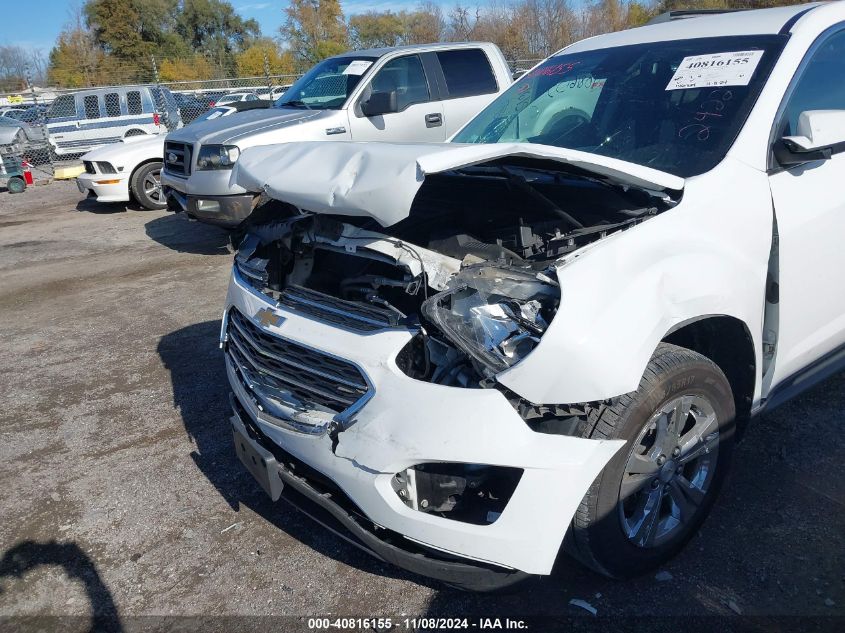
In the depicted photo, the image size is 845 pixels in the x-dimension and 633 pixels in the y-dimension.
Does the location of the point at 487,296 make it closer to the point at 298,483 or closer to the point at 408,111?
the point at 298,483

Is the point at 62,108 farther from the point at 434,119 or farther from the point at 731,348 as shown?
the point at 731,348

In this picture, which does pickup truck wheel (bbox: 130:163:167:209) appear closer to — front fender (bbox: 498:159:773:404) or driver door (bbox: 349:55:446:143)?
driver door (bbox: 349:55:446:143)

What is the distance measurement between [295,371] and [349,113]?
19.0 feet

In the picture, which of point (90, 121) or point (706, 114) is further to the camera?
point (90, 121)

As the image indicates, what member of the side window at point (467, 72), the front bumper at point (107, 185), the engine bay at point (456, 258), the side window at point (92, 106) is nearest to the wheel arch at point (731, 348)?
the engine bay at point (456, 258)

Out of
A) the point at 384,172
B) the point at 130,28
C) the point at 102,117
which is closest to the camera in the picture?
the point at 384,172

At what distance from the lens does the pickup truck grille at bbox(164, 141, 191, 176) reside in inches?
310

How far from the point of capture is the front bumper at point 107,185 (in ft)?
34.6

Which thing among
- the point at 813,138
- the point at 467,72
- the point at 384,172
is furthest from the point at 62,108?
the point at 813,138

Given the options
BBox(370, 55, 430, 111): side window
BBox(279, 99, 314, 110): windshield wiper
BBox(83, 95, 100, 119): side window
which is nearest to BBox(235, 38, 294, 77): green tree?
BBox(83, 95, 100, 119): side window

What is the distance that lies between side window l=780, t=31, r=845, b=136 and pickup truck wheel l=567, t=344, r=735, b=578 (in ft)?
4.12

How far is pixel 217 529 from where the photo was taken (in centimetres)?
309

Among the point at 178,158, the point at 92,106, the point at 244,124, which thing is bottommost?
the point at 178,158

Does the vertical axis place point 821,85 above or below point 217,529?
above
